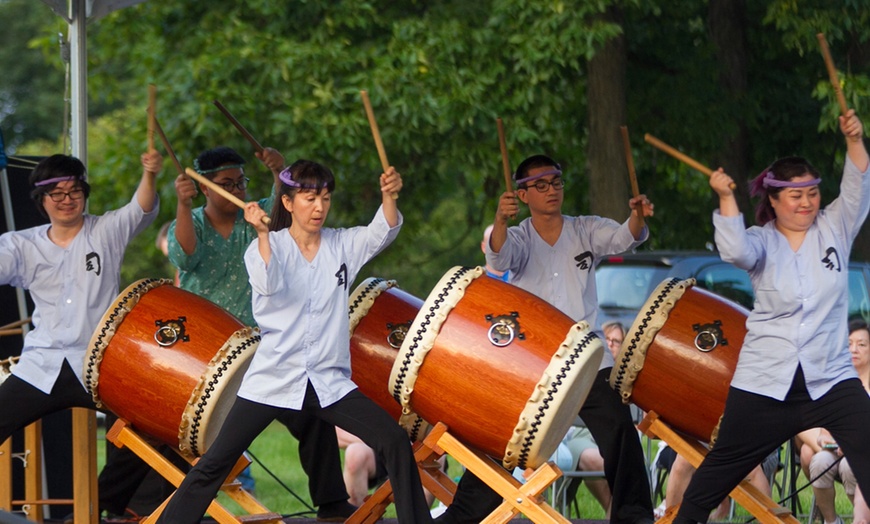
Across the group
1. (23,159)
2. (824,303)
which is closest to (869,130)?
(824,303)

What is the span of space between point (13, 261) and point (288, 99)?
3895 millimetres

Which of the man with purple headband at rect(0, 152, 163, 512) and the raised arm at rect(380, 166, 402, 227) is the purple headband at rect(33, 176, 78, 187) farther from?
the raised arm at rect(380, 166, 402, 227)

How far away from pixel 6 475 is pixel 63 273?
3.20 feet

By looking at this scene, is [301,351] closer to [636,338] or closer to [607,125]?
[636,338]

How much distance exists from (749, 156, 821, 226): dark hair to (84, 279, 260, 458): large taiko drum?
1.77 metres

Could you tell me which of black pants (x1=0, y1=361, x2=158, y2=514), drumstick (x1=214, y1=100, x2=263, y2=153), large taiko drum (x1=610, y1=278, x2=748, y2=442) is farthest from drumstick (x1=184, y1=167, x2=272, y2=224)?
large taiko drum (x1=610, y1=278, x2=748, y2=442)

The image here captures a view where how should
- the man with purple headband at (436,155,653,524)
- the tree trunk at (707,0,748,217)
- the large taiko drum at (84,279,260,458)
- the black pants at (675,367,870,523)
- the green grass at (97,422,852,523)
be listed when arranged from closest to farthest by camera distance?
the black pants at (675,367,870,523) < the large taiko drum at (84,279,260,458) < the man with purple headband at (436,155,653,524) < the green grass at (97,422,852,523) < the tree trunk at (707,0,748,217)

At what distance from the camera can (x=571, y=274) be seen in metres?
4.82

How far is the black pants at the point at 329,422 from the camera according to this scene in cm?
406

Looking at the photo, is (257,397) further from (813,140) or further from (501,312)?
(813,140)

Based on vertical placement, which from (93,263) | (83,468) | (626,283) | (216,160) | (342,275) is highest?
(216,160)

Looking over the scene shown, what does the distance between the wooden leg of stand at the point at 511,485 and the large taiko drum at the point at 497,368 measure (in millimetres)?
44

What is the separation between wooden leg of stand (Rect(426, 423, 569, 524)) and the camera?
13.7 ft

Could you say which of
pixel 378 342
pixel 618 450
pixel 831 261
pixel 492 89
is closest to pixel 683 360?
pixel 618 450
